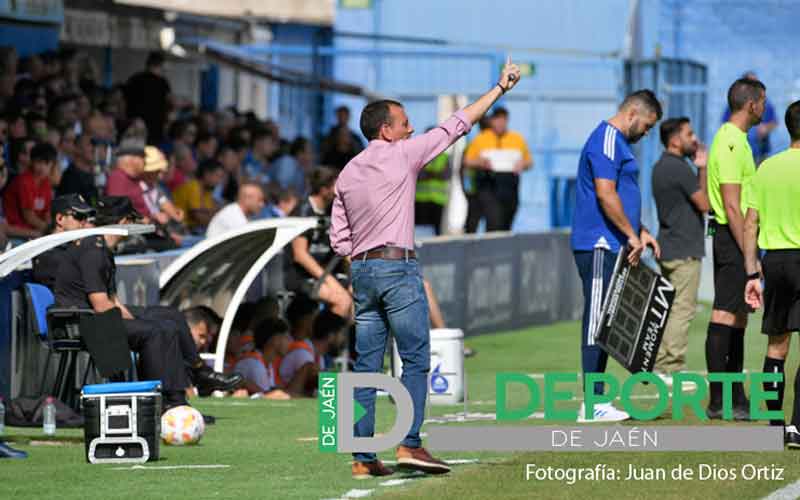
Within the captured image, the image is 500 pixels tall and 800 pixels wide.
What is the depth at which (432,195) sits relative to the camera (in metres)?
25.8

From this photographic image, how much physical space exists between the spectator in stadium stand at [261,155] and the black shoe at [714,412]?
39.1 feet

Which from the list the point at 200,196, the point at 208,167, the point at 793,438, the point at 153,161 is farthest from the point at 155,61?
the point at 793,438

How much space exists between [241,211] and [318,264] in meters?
1.02

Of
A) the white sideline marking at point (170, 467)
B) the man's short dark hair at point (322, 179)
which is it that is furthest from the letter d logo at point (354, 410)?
the man's short dark hair at point (322, 179)

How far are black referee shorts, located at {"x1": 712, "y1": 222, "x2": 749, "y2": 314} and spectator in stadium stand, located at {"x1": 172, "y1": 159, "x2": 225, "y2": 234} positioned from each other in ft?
28.1

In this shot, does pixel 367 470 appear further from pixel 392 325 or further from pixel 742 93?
pixel 742 93

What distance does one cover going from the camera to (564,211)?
2855cm

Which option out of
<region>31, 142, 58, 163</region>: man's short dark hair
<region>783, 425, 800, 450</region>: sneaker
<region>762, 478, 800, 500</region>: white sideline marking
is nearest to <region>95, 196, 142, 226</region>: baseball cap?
<region>31, 142, 58, 163</region>: man's short dark hair

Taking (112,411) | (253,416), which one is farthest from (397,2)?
(112,411)

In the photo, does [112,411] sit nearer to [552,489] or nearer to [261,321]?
[552,489]

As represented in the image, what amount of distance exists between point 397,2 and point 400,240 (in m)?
27.0

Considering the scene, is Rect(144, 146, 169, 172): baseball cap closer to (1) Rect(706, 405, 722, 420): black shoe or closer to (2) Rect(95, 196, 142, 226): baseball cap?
(2) Rect(95, 196, 142, 226): baseball cap

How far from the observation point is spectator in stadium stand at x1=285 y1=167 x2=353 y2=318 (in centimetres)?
1744

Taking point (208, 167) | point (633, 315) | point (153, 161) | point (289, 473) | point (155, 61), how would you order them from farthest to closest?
point (155, 61), point (208, 167), point (153, 161), point (633, 315), point (289, 473)
